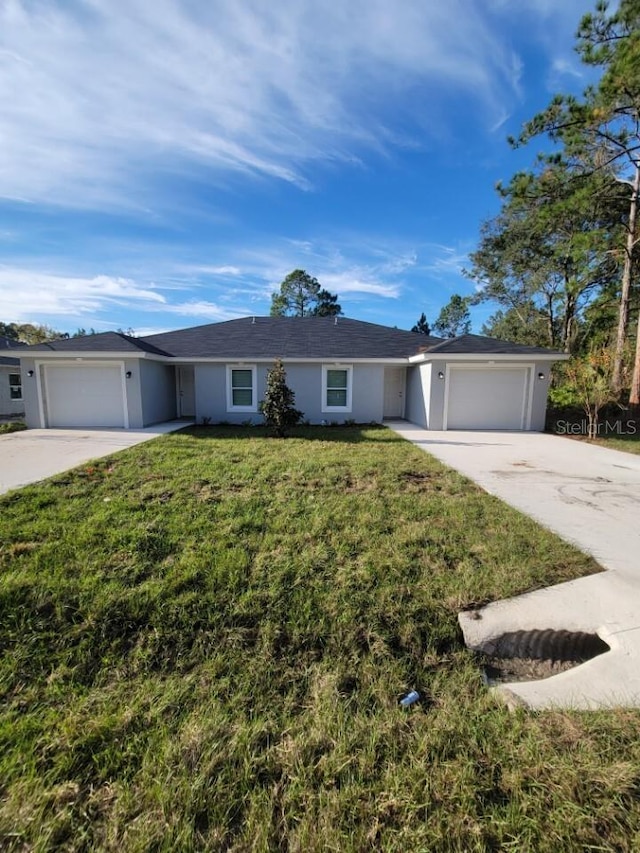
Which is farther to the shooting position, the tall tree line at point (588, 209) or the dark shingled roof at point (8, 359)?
the dark shingled roof at point (8, 359)

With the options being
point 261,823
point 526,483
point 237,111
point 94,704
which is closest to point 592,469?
point 526,483

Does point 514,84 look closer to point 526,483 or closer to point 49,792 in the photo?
point 526,483

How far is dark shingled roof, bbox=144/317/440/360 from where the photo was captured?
13.2 m

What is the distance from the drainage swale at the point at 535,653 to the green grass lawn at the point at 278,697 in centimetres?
18

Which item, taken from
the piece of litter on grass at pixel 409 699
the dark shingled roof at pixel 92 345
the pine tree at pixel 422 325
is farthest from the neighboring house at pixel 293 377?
the pine tree at pixel 422 325

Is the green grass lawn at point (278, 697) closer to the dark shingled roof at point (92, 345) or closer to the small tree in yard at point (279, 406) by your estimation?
the small tree in yard at point (279, 406)

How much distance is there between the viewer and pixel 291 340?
1414cm

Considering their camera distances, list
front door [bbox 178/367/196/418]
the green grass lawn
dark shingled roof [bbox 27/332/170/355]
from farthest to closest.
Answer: front door [bbox 178/367/196/418] → dark shingled roof [bbox 27/332/170/355] → the green grass lawn

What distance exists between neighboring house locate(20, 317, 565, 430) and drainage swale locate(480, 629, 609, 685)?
977 cm

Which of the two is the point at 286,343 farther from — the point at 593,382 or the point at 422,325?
the point at 422,325

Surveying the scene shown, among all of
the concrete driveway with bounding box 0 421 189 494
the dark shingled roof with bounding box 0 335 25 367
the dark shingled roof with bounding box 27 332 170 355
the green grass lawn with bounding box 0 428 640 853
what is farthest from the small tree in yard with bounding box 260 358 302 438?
the dark shingled roof with bounding box 0 335 25 367

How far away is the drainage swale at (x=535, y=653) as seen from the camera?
235 cm

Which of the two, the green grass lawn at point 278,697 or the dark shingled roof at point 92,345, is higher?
the dark shingled roof at point 92,345

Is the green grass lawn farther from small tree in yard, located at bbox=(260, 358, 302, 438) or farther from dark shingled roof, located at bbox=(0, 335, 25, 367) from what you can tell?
dark shingled roof, located at bbox=(0, 335, 25, 367)
